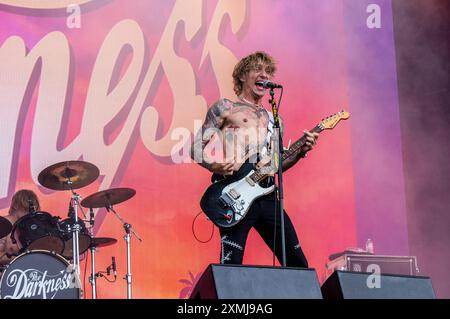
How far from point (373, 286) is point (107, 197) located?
10.8 feet

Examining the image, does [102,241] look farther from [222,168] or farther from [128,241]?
[222,168]

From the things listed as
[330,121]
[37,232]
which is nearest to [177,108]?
[37,232]

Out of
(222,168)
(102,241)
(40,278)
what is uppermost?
(222,168)

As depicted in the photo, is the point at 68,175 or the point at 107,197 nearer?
the point at 68,175

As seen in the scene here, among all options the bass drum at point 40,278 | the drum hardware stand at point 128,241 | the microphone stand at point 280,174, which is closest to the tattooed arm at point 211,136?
the microphone stand at point 280,174

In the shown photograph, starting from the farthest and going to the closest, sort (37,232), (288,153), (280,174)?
(37,232) → (288,153) → (280,174)

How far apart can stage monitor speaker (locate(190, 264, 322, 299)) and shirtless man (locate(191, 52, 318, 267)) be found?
1.54m

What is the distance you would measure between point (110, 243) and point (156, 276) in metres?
0.45

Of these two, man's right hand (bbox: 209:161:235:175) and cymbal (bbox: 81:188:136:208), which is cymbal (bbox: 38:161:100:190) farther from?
man's right hand (bbox: 209:161:235:175)

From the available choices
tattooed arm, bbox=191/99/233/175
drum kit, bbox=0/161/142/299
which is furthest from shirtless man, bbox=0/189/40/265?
tattooed arm, bbox=191/99/233/175

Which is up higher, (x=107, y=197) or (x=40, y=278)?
(x=107, y=197)

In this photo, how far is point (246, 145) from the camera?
442cm

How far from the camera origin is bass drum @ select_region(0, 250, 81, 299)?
4.67m

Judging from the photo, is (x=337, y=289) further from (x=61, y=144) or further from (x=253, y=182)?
(x=61, y=144)
